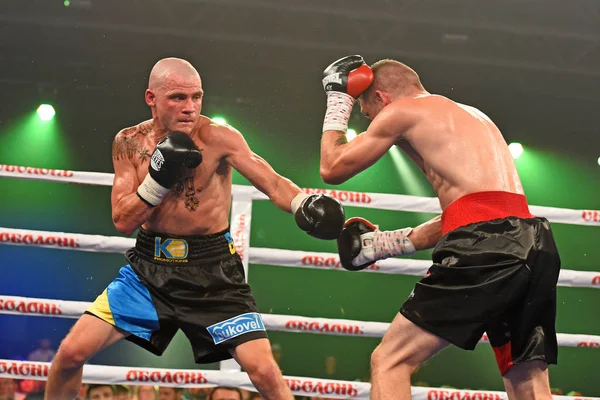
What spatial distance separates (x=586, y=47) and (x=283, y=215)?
10.6 feet

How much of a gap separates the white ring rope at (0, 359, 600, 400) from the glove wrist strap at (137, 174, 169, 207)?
2.80 feet

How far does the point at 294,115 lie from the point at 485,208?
5578 millimetres

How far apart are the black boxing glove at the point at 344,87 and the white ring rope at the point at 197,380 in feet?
3.60

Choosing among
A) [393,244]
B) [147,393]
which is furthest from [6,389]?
[393,244]

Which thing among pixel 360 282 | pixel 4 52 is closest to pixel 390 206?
pixel 360 282

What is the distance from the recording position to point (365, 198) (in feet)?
10.1

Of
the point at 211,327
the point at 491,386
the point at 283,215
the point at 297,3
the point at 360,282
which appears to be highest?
the point at 297,3

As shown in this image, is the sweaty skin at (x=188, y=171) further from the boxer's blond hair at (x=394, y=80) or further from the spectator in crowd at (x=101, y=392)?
the spectator in crowd at (x=101, y=392)

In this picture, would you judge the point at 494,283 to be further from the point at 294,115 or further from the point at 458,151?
the point at 294,115

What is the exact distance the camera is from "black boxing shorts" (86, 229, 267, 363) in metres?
2.24

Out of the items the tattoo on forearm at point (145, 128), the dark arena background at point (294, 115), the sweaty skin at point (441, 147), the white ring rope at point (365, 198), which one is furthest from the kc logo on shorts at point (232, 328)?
the dark arena background at point (294, 115)

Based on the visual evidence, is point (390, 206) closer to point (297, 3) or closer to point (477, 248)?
point (477, 248)

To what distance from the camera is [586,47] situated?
6586mm

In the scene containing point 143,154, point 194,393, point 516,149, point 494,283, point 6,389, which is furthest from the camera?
point 516,149
